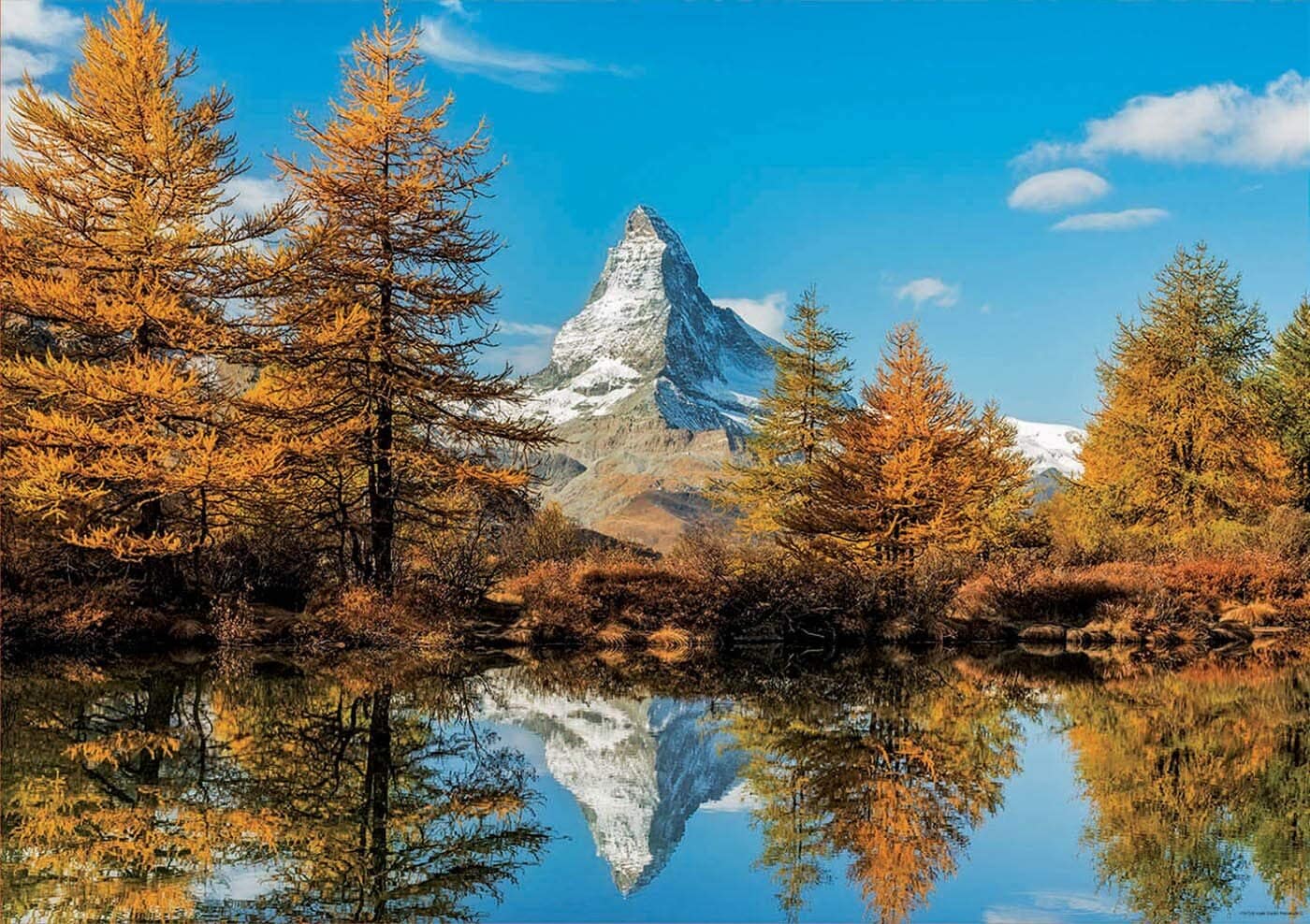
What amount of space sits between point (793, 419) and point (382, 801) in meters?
28.0

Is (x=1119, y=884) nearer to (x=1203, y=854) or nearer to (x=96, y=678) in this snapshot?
(x=1203, y=854)

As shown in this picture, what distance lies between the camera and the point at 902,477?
86.6 ft

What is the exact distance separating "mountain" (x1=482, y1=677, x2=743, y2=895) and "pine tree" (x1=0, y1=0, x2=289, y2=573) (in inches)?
298

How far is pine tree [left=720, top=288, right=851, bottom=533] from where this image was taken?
35062 mm

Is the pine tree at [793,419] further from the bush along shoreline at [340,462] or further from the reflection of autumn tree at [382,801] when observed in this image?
the reflection of autumn tree at [382,801]

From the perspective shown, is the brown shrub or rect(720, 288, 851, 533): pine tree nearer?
the brown shrub

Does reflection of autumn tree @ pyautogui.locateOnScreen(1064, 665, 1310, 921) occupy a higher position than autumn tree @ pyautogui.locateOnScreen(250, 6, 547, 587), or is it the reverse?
autumn tree @ pyautogui.locateOnScreen(250, 6, 547, 587)

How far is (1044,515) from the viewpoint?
37250 millimetres

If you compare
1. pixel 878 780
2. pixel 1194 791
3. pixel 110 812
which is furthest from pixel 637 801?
pixel 1194 791

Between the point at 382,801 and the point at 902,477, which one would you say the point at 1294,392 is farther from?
the point at 382,801

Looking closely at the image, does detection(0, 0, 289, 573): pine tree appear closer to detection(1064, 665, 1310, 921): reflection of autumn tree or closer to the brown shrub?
the brown shrub

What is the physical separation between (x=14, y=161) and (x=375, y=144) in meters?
6.18

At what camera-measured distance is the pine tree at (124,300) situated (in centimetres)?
1822

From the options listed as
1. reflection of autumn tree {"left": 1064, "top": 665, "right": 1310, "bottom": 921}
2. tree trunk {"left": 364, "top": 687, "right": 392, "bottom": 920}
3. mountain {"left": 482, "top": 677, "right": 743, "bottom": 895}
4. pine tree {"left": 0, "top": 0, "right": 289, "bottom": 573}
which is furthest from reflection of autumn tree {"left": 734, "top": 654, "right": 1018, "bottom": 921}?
pine tree {"left": 0, "top": 0, "right": 289, "bottom": 573}
